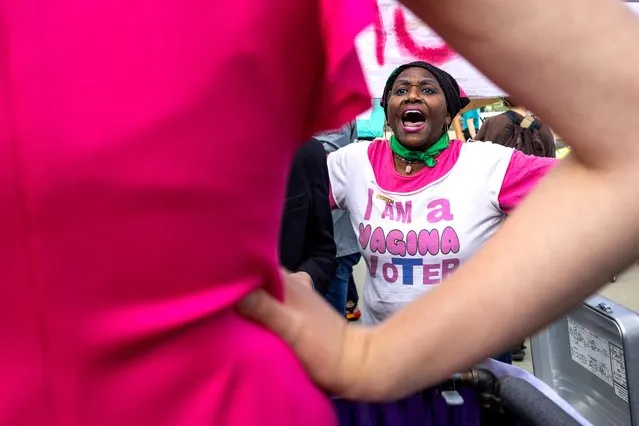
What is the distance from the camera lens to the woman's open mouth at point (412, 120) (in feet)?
10.4

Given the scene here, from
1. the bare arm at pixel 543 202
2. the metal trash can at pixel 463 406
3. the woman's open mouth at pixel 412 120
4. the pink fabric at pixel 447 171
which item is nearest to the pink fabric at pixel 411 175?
the pink fabric at pixel 447 171

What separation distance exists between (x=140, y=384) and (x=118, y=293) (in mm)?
62

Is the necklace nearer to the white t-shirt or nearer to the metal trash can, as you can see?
the white t-shirt

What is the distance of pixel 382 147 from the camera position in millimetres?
3260

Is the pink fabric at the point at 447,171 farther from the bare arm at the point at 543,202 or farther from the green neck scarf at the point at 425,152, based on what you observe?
the bare arm at the point at 543,202

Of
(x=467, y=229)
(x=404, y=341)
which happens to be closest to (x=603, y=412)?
(x=467, y=229)

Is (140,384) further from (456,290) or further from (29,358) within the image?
(456,290)

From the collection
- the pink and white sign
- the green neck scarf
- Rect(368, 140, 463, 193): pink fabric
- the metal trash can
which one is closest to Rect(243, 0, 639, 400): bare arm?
the metal trash can

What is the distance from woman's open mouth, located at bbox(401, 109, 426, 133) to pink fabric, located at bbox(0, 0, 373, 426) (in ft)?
8.94

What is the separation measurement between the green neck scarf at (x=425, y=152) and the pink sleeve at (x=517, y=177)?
1.18 feet

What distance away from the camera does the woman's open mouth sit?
3184 mm

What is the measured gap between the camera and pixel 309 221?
2896 millimetres

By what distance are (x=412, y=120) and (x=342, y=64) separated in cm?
287

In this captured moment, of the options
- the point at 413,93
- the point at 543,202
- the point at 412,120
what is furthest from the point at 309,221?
the point at 543,202
